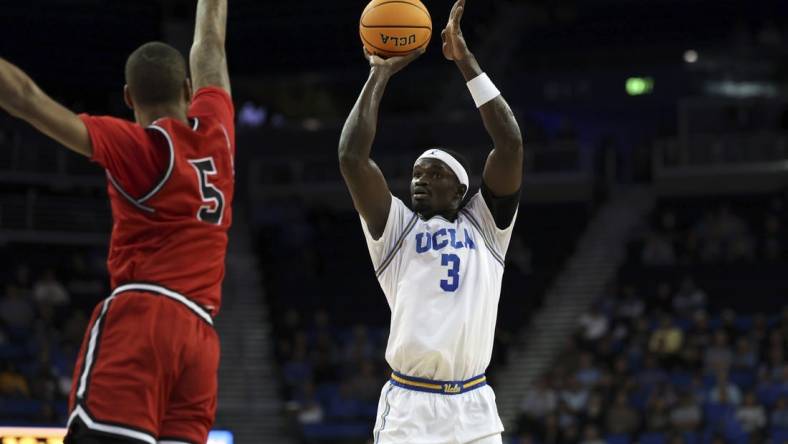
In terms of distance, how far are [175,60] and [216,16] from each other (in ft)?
2.30

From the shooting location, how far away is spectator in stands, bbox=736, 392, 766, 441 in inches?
628

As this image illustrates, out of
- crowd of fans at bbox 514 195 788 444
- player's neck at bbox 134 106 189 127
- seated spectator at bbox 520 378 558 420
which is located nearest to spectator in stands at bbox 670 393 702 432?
crowd of fans at bbox 514 195 788 444

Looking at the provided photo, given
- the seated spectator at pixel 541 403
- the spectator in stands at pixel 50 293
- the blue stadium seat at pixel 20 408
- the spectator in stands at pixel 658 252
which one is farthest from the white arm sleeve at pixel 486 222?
the spectator in stands at pixel 50 293

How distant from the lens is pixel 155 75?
4.34 meters

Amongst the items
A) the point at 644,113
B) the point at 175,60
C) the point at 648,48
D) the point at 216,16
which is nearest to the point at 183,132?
the point at 175,60

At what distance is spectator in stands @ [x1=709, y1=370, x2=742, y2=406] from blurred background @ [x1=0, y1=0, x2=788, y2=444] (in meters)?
0.05

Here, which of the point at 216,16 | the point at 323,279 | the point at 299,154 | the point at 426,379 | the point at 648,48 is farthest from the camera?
the point at 299,154

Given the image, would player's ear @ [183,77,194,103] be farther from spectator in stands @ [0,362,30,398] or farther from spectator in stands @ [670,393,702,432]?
spectator in stands @ [0,362,30,398]

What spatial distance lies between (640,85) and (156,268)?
26.8m

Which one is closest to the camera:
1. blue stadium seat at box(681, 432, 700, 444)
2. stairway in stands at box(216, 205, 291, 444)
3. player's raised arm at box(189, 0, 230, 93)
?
player's raised arm at box(189, 0, 230, 93)

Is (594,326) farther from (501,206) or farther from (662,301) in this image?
(501,206)

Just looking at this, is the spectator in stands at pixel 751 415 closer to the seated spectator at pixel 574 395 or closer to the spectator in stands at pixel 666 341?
the spectator in stands at pixel 666 341

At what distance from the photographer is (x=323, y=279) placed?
78.8ft

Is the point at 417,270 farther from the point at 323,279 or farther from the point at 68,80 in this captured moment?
the point at 68,80
